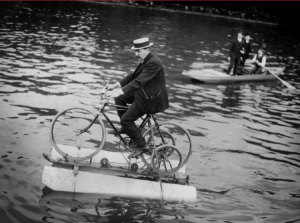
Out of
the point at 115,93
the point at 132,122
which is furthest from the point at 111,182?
the point at 115,93

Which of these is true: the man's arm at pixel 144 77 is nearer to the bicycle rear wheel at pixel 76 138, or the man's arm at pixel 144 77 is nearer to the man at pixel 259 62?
the bicycle rear wheel at pixel 76 138

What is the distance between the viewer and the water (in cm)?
574

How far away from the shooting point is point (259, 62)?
1639 cm

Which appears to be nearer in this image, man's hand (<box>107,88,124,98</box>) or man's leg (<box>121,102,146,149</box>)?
man's hand (<box>107,88,124,98</box>)

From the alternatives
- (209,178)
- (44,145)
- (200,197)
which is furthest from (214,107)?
(44,145)

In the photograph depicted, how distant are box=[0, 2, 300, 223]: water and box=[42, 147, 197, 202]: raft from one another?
15cm

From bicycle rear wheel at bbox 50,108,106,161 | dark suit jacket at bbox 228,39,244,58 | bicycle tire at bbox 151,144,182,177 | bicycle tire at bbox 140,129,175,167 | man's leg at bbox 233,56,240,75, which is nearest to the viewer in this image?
bicycle tire at bbox 151,144,182,177

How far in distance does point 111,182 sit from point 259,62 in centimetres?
1295

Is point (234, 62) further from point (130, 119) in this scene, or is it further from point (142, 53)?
point (130, 119)

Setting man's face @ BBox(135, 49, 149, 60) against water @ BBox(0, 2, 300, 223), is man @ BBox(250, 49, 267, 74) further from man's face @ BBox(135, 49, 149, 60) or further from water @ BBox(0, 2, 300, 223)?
man's face @ BBox(135, 49, 149, 60)

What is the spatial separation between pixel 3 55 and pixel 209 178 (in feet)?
39.5

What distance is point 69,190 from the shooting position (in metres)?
5.87

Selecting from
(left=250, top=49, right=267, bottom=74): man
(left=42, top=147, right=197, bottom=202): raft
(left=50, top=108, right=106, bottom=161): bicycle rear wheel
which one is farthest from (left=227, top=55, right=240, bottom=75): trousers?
(left=42, top=147, right=197, bottom=202): raft

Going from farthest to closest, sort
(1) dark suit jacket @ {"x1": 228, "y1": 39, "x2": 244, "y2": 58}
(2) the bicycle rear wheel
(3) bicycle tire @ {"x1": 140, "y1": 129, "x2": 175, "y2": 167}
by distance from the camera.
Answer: (1) dark suit jacket @ {"x1": 228, "y1": 39, "x2": 244, "y2": 58}, (2) the bicycle rear wheel, (3) bicycle tire @ {"x1": 140, "y1": 129, "x2": 175, "y2": 167}
